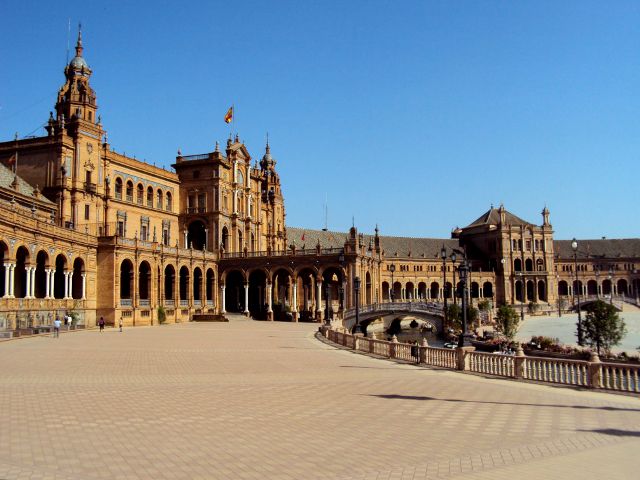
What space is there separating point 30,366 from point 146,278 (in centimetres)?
4191

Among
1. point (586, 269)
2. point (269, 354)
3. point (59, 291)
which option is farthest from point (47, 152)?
point (586, 269)

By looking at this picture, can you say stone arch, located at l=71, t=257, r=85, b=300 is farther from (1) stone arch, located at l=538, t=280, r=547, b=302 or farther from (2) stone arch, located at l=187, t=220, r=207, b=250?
(1) stone arch, located at l=538, t=280, r=547, b=302

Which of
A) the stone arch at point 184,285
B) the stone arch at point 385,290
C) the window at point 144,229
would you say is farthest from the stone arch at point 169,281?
the stone arch at point 385,290

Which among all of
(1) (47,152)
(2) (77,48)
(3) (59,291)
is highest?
(2) (77,48)

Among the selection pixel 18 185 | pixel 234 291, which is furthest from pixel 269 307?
pixel 18 185

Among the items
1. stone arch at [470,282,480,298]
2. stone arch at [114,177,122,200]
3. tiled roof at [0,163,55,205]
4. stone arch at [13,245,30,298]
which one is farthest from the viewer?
stone arch at [470,282,480,298]

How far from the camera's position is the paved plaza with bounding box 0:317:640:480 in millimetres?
9641

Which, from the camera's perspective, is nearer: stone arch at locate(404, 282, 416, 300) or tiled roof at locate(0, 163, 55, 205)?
tiled roof at locate(0, 163, 55, 205)

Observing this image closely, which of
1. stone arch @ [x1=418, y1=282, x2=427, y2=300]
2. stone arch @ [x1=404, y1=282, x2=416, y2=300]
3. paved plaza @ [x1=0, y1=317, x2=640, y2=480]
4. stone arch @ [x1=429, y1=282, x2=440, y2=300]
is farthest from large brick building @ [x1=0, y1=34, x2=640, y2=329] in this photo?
stone arch @ [x1=429, y1=282, x2=440, y2=300]

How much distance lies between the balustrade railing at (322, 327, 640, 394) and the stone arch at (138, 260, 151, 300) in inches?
1533

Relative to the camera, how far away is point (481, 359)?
73.4ft

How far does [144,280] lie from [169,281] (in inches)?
253

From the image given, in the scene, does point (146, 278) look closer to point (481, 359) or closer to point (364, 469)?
point (481, 359)

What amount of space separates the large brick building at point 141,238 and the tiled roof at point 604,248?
196ft
